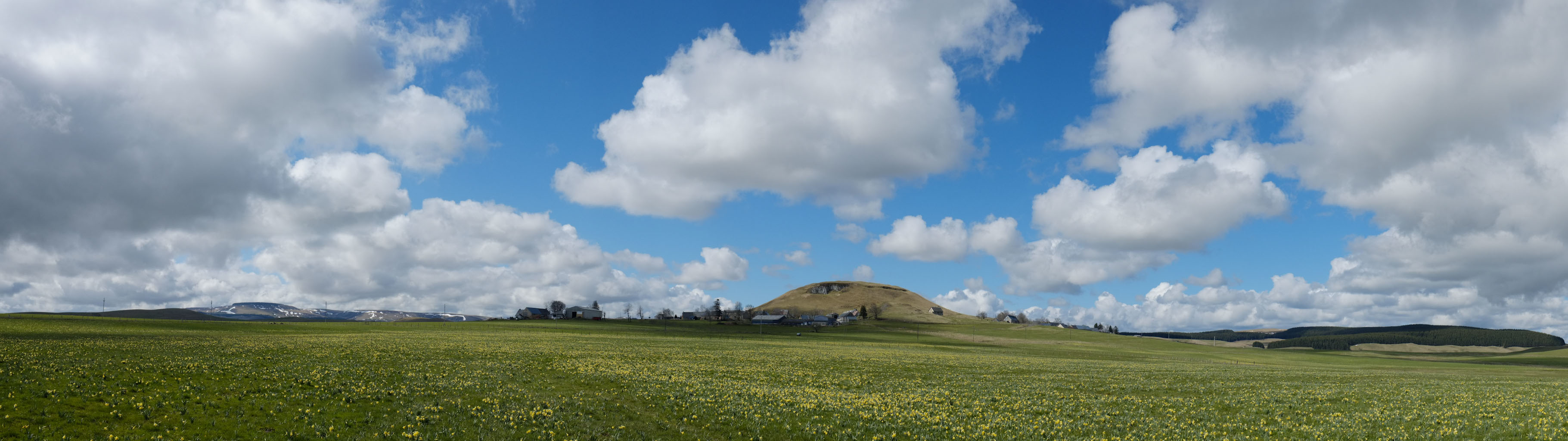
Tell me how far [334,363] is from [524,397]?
19.0 meters

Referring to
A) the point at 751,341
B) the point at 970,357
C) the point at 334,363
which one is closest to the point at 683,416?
the point at 334,363

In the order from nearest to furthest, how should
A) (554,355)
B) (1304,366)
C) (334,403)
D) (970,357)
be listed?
(334,403), (554,355), (970,357), (1304,366)

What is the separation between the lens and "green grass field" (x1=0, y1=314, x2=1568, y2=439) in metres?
25.1

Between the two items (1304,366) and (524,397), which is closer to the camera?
(524,397)

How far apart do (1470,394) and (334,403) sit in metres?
60.6

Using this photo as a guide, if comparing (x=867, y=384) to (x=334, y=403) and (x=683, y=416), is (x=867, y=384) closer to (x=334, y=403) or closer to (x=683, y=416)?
(x=683, y=416)

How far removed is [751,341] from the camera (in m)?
119

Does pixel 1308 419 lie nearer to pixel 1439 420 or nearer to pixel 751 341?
pixel 1439 420

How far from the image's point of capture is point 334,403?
27812 mm

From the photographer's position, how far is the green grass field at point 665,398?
82.3 ft

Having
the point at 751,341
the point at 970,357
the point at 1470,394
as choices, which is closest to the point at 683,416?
the point at 1470,394

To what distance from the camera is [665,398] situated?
3334 centimetres

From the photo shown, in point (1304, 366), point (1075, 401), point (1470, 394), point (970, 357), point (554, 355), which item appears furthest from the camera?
point (1304, 366)

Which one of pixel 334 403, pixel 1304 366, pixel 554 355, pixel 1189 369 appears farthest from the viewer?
pixel 1304 366
